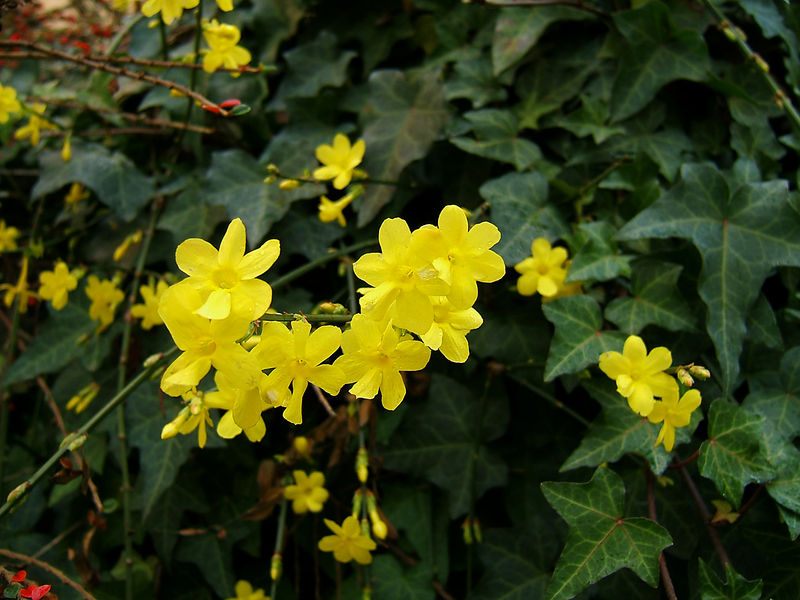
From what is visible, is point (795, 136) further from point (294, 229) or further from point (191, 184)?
point (191, 184)

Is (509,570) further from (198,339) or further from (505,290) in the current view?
(198,339)

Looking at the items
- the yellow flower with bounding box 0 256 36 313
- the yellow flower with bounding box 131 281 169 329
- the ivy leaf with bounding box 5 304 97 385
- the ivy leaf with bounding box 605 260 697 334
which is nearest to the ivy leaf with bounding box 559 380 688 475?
the ivy leaf with bounding box 605 260 697 334

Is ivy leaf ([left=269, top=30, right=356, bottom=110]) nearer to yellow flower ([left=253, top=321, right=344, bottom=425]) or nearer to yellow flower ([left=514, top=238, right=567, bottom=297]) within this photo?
yellow flower ([left=514, top=238, right=567, bottom=297])

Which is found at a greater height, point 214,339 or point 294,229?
point 214,339

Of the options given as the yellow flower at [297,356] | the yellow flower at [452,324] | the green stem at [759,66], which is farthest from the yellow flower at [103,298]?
the green stem at [759,66]

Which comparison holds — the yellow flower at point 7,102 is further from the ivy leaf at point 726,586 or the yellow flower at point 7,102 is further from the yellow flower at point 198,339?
the ivy leaf at point 726,586

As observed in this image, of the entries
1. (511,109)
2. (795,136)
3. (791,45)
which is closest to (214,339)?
(511,109)
